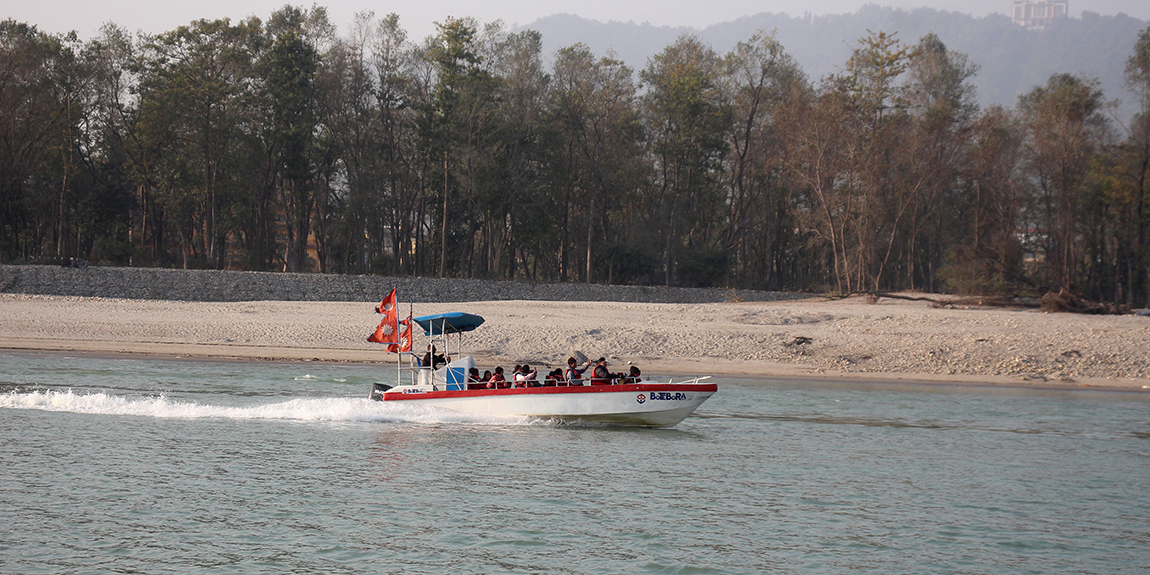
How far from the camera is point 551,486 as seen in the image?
14.6 m

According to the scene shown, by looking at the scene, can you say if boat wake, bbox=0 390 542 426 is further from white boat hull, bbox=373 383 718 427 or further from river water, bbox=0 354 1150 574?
white boat hull, bbox=373 383 718 427

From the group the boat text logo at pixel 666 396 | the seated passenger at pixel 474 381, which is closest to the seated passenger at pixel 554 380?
the seated passenger at pixel 474 381

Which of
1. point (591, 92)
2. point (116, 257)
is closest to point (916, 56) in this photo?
point (591, 92)

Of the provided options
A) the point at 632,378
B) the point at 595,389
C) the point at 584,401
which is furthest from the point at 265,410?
the point at 632,378

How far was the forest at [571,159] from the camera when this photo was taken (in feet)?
174

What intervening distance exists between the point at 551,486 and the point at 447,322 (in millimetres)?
7289

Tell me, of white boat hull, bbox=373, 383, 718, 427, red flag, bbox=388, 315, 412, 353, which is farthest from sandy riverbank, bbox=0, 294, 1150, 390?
red flag, bbox=388, 315, 412, 353

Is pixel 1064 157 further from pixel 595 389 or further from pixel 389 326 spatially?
pixel 389 326

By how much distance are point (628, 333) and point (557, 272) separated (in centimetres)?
4502

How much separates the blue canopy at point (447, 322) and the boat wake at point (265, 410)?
1914 millimetres

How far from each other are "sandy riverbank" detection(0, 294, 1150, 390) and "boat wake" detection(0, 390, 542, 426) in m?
8.93

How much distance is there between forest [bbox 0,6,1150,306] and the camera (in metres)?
53.2

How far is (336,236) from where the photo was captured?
227 ft

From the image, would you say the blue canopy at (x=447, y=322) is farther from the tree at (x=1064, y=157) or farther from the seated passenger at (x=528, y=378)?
the tree at (x=1064, y=157)
